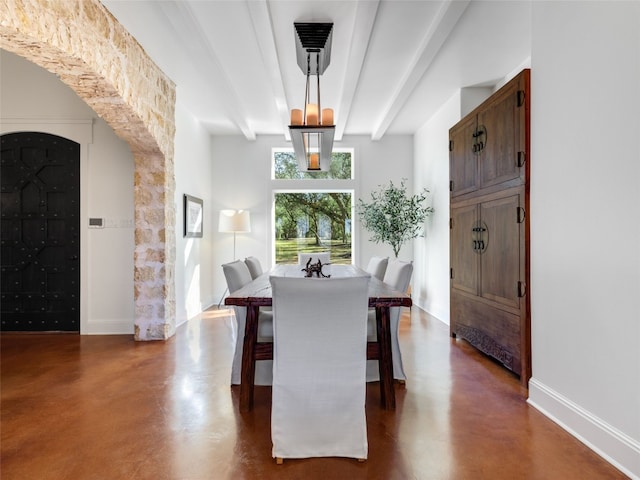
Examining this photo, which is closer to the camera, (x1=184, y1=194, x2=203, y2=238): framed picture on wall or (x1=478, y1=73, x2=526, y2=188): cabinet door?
(x1=478, y1=73, x2=526, y2=188): cabinet door

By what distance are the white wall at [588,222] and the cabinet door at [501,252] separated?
0.31 metres

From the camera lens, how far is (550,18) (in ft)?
7.64

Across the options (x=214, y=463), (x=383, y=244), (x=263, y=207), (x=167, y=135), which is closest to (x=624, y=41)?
(x=214, y=463)

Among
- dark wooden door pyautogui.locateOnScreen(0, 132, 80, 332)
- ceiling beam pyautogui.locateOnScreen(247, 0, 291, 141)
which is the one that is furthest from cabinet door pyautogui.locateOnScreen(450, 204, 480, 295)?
dark wooden door pyautogui.locateOnScreen(0, 132, 80, 332)

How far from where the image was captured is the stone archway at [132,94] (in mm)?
2252

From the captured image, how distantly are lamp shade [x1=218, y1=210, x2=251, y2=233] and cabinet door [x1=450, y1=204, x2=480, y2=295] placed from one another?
10.3ft

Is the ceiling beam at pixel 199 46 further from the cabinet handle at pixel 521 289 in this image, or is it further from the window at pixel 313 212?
the cabinet handle at pixel 521 289

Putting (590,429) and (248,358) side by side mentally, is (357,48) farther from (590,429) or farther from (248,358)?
(590,429)

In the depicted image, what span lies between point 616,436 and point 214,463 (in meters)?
1.94

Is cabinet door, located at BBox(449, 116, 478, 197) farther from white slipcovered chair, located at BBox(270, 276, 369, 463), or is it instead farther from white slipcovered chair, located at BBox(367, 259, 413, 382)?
white slipcovered chair, located at BBox(270, 276, 369, 463)

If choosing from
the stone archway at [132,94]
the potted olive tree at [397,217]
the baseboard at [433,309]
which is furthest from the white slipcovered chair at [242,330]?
the potted olive tree at [397,217]

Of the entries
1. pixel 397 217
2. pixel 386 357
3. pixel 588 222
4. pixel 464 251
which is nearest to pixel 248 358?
pixel 386 357

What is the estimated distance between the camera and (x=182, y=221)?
4.89m

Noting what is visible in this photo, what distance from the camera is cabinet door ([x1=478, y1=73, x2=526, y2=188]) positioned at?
275cm
